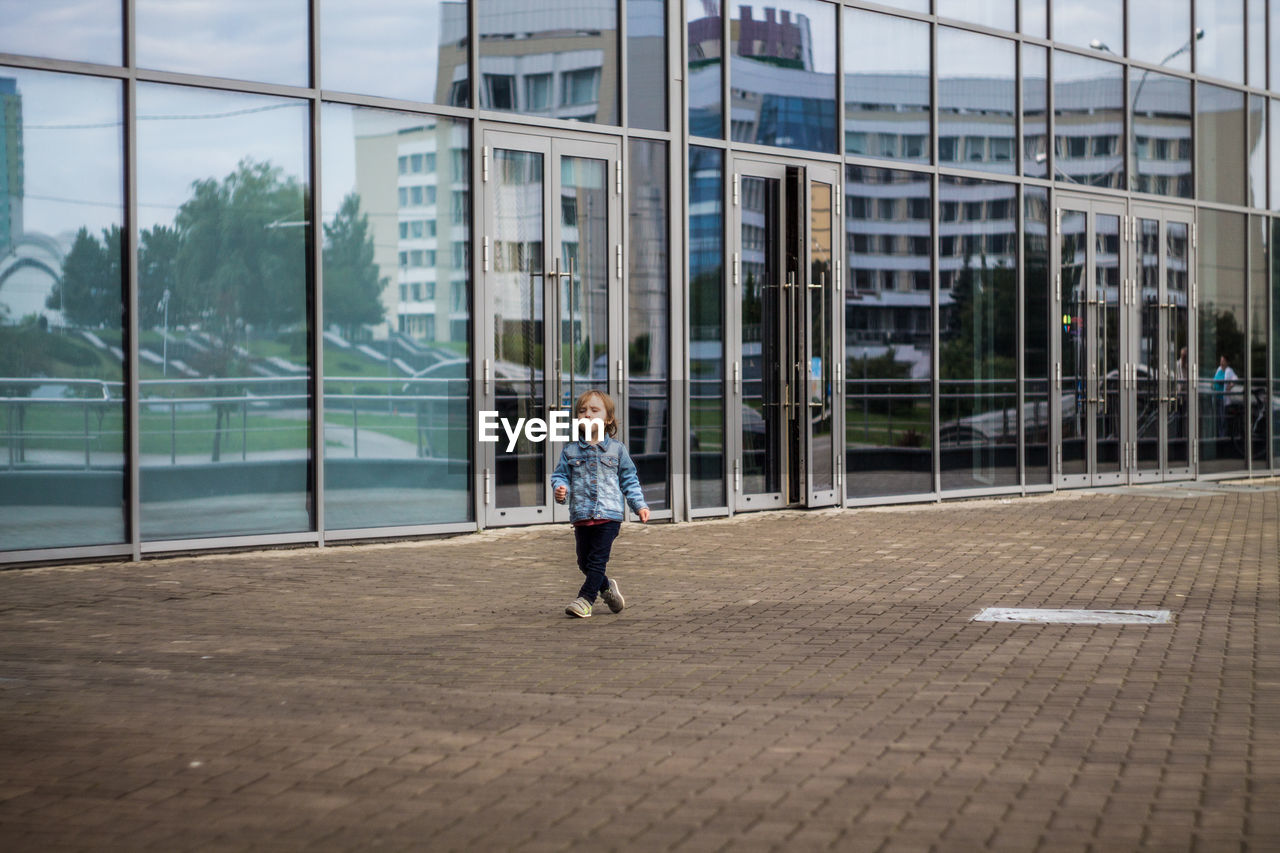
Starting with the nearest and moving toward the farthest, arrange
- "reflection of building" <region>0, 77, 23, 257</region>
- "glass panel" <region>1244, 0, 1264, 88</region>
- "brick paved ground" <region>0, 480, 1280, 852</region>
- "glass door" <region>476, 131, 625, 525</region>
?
"brick paved ground" <region>0, 480, 1280, 852</region>, "reflection of building" <region>0, 77, 23, 257</region>, "glass door" <region>476, 131, 625, 525</region>, "glass panel" <region>1244, 0, 1264, 88</region>

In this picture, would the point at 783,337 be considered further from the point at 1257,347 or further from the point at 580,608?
the point at 1257,347

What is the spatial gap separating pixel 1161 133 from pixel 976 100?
375 cm

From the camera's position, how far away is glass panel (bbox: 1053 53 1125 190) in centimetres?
1925

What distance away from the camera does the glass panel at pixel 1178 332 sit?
819 inches

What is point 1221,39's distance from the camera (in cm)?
2161

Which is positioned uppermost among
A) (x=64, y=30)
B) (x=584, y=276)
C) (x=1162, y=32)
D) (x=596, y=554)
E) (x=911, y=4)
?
(x=1162, y=32)

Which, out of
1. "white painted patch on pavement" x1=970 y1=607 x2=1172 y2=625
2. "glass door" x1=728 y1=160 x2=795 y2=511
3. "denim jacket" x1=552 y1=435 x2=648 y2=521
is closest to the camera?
"white painted patch on pavement" x1=970 y1=607 x2=1172 y2=625

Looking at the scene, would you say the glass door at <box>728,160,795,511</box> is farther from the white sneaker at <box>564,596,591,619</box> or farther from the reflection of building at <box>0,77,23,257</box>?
the reflection of building at <box>0,77,23,257</box>

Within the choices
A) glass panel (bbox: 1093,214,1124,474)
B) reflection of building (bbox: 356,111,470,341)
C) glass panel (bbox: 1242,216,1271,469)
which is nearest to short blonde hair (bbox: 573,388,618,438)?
reflection of building (bbox: 356,111,470,341)

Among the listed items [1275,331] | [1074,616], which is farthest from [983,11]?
[1074,616]

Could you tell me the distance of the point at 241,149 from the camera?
12391 millimetres

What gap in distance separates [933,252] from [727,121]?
3.24m

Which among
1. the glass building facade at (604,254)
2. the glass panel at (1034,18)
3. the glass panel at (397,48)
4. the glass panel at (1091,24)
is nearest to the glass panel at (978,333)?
the glass building facade at (604,254)

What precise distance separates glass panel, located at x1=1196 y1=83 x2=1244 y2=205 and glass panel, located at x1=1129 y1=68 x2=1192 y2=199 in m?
0.28
